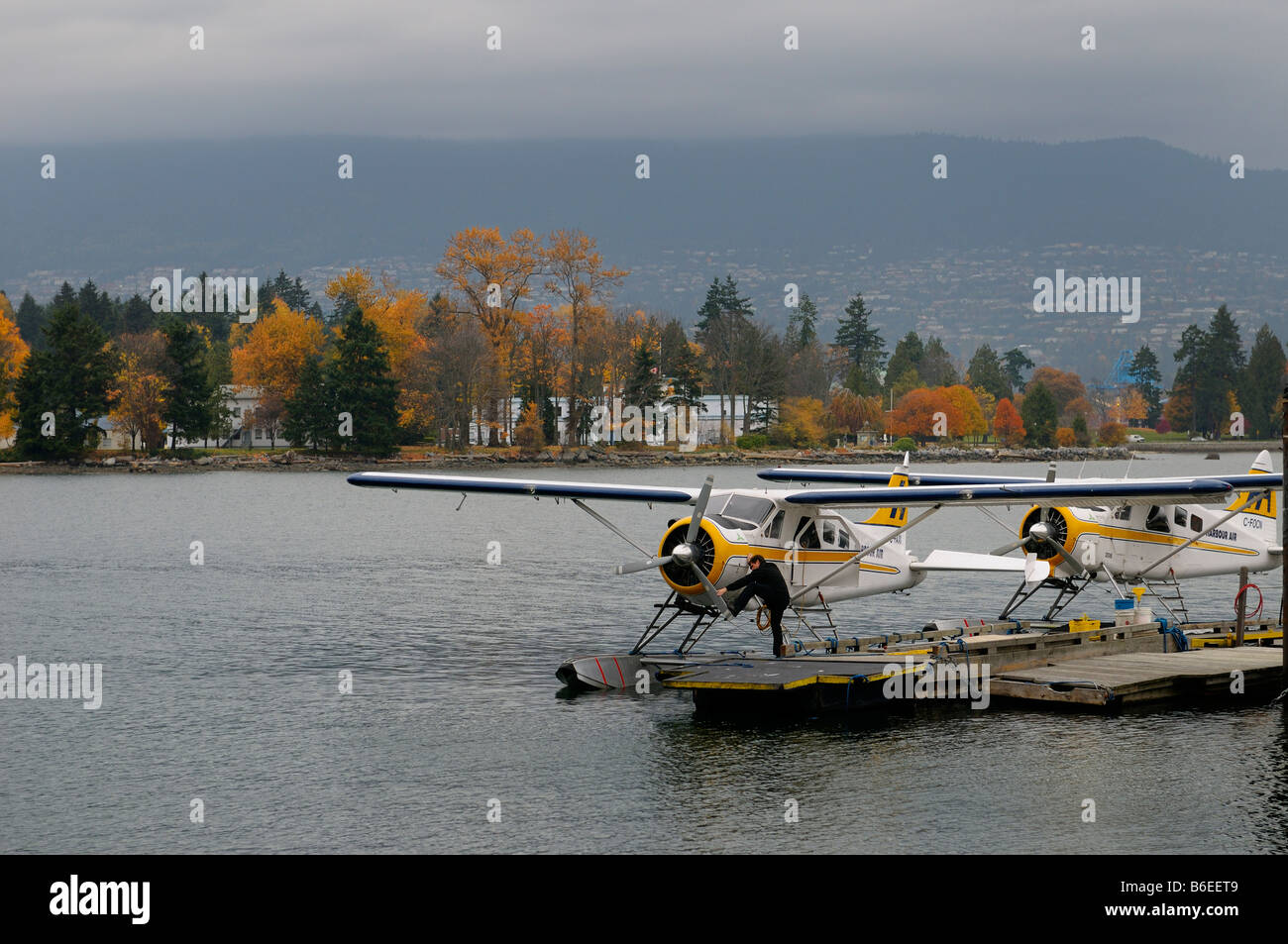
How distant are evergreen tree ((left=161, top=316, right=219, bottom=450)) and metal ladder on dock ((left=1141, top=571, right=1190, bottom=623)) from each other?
3131 inches

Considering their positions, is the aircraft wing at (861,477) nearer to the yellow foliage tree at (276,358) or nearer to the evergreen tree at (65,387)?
the evergreen tree at (65,387)

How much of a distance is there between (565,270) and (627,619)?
7981 cm

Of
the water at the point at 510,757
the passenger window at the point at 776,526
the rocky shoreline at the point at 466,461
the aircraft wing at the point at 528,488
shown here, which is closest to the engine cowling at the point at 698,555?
the passenger window at the point at 776,526

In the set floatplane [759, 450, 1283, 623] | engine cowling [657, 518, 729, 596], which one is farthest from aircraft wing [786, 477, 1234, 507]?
floatplane [759, 450, 1283, 623]

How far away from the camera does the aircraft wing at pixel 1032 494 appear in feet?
74.4

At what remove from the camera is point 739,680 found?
20.9 metres

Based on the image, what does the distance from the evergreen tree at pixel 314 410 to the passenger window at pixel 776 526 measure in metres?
85.8

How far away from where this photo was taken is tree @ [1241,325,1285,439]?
167m

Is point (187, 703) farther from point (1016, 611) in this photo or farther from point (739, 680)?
point (1016, 611)

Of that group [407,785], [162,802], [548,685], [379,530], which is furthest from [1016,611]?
[379,530]

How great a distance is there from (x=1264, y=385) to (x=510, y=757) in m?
167

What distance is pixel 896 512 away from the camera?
1022 inches
